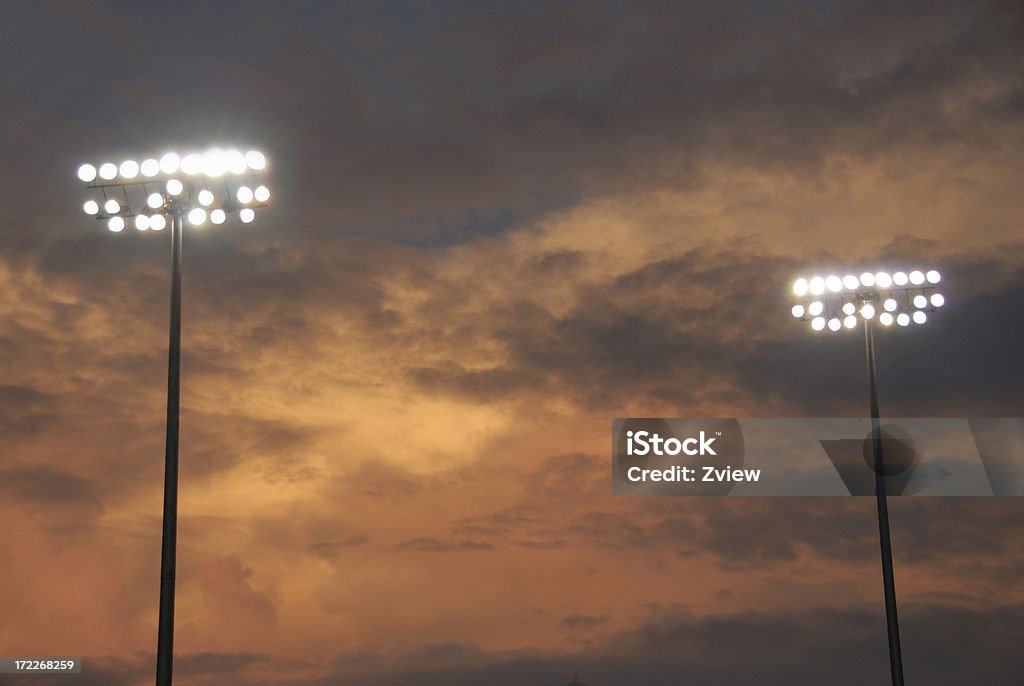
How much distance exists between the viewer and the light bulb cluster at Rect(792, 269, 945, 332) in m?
32.6

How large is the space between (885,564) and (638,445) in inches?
321

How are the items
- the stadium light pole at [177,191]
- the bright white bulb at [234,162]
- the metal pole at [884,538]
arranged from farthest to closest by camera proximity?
the metal pole at [884,538] → the bright white bulb at [234,162] → the stadium light pole at [177,191]

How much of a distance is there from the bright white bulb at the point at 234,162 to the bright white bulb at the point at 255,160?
0.13 metres

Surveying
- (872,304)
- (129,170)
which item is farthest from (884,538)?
(129,170)

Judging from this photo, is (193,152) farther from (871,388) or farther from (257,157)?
(871,388)

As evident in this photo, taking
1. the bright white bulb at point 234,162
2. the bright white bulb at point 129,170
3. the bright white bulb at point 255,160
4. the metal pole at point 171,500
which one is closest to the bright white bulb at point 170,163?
the bright white bulb at point 129,170

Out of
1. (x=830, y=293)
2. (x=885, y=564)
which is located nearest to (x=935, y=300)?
(x=830, y=293)

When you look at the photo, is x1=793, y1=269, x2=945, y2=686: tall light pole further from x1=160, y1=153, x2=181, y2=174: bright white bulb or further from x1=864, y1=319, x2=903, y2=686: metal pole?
x1=160, y1=153, x2=181, y2=174: bright white bulb

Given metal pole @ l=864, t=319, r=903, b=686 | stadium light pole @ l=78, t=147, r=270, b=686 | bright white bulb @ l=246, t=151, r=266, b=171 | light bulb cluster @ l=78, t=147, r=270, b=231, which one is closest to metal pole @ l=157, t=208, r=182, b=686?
stadium light pole @ l=78, t=147, r=270, b=686

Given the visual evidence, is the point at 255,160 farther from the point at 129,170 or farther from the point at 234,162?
the point at 129,170

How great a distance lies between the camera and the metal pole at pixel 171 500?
20.4 meters

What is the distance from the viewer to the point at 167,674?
2023cm

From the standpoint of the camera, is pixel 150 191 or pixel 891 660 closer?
pixel 150 191

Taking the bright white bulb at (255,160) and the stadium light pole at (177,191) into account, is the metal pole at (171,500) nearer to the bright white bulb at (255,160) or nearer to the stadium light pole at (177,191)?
the stadium light pole at (177,191)
